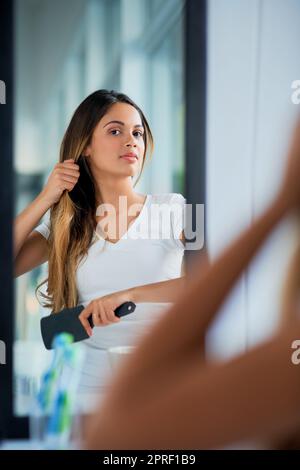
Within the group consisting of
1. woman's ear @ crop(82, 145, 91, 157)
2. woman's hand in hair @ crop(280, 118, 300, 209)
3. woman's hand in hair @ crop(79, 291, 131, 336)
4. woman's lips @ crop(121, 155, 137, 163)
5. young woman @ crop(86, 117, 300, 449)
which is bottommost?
young woman @ crop(86, 117, 300, 449)

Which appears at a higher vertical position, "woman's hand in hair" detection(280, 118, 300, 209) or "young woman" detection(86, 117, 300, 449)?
"woman's hand in hair" detection(280, 118, 300, 209)

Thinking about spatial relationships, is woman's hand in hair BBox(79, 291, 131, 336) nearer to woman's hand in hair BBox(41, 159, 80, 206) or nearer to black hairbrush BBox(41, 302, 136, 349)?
black hairbrush BBox(41, 302, 136, 349)

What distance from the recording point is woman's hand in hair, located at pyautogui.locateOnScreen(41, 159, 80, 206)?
3.10ft

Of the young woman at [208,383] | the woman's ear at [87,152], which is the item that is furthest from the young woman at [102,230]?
the young woman at [208,383]

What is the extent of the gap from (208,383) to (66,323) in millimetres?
664

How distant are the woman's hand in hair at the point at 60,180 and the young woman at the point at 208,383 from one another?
0.64 meters

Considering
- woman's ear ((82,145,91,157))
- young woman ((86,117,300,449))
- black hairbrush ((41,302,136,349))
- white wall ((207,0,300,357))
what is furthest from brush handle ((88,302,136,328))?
young woman ((86,117,300,449))

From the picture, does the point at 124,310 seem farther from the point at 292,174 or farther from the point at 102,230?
the point at 292,174

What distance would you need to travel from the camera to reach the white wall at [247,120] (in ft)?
3.12

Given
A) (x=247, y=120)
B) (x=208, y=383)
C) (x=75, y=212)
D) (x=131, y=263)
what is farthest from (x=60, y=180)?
(x=208, y=383)

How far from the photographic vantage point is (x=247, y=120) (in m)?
0.98

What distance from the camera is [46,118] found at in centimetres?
92
